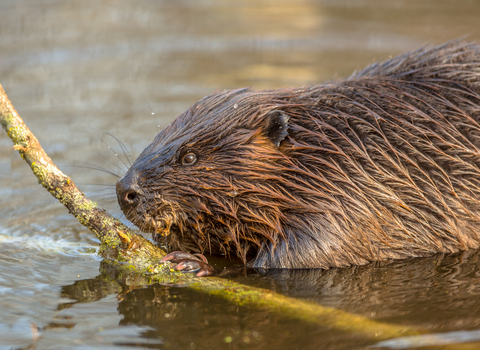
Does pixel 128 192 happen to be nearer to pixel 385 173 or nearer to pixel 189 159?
pixel 189 159

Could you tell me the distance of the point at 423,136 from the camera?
380cm

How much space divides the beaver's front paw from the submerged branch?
0.04 m

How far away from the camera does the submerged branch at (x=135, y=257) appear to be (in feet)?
10.1

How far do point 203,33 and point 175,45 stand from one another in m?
0.63

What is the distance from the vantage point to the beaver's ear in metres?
3.69

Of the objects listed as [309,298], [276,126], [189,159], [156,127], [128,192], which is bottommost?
[309,298]

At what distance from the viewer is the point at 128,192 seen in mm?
3535

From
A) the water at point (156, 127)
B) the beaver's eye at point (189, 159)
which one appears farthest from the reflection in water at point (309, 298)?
the beaver's eye at point (189, 159)

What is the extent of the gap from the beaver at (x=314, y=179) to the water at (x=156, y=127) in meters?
0.19

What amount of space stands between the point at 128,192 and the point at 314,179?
1055 mm

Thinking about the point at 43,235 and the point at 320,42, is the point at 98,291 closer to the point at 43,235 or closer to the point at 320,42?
the point at 43,235

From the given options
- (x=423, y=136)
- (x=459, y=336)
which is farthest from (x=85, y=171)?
(x=459, y=336)

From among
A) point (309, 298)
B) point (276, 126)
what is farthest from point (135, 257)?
point (276, 126)

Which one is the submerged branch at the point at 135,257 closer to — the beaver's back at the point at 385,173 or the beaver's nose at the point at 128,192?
the beaver's nose at the point at 128,192
